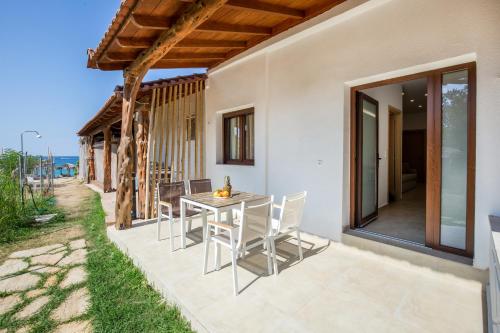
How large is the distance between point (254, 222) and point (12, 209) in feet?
18.5

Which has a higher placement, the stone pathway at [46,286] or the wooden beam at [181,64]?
the wooden beam at [181,64]

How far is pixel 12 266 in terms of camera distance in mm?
3432

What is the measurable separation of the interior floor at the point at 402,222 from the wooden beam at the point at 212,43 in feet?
13.9

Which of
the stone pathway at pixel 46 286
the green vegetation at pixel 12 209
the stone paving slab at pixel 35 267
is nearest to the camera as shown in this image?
the stone pathway at pixel 46 286

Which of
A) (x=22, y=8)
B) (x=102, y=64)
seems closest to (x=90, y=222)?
(x=102, y=64)

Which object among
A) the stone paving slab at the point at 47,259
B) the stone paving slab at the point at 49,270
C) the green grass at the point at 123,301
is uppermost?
the green grass at the point at 123,301

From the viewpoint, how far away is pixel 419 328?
1.90 metres

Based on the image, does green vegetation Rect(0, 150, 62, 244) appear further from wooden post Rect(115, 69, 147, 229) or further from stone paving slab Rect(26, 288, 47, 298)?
stone paving slab Rect(26, 288, 47, 298)

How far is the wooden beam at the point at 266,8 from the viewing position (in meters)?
3.20

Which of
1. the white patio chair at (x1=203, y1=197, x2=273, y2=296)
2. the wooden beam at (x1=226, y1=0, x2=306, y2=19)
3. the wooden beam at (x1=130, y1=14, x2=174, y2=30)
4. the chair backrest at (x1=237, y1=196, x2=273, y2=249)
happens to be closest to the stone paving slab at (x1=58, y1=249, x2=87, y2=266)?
the white patio chair at (x1=203, y1=197, x2=273, y2=296)

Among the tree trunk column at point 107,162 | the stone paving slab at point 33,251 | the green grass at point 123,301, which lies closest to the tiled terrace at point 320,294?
the green grass at point 123,301

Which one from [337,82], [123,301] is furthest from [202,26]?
[123,301]

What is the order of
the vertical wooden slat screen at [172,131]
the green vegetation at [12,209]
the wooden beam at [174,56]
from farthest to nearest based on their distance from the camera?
the vertical wooden slat screen at [172,131] < the green vegetation at [12,209] < the wooden beam at [174,56]

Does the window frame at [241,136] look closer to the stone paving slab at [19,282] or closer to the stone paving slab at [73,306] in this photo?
the stone paving slab at [73,306]
